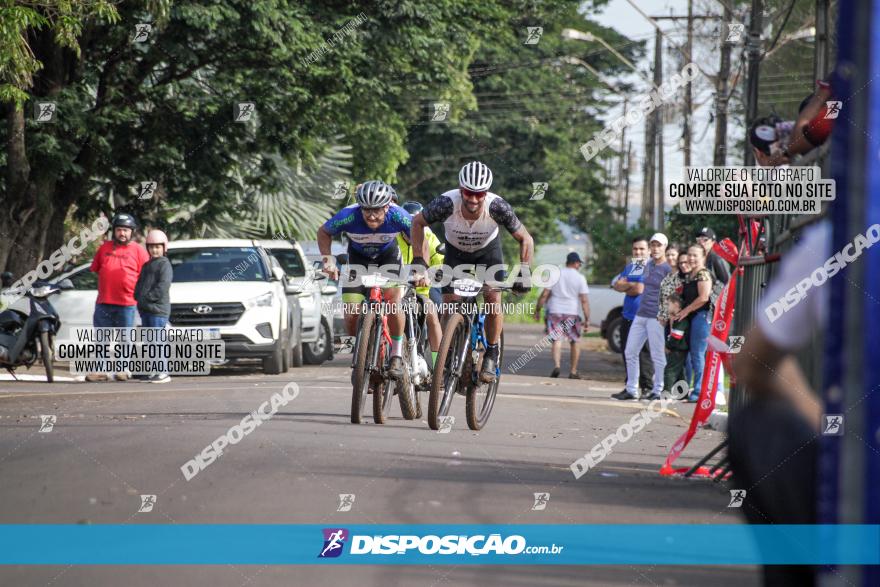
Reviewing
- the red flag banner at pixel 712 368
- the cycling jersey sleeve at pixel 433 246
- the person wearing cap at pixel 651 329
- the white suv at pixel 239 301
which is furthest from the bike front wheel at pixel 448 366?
the white suv at pixel 239 301

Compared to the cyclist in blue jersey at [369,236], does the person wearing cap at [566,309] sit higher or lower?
lower

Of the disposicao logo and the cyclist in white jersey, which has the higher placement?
the cyclist in white jersey

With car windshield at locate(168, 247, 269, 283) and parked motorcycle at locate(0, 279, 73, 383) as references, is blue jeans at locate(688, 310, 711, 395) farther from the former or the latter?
parked motorcycle at locate(0, 279, 73, 383)

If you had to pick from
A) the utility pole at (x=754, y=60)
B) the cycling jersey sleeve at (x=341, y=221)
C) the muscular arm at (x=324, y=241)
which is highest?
the utility pole at (x=754, y=60)

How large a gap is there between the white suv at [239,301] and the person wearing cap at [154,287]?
1332mm

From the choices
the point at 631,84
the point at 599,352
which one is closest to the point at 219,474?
the point at 599,352

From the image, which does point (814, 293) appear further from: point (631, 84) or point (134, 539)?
point (631, 84)

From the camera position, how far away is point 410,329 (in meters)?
10.8

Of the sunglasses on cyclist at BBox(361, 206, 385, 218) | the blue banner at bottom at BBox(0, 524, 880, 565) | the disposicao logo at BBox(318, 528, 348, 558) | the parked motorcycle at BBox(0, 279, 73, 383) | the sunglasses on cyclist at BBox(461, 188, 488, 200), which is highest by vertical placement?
the sunglasses on cyclist at BBox(461, 188, 488, 200)

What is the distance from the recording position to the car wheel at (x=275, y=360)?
18094 millimetres

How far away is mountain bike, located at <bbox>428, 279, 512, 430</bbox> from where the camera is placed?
984 centimetres

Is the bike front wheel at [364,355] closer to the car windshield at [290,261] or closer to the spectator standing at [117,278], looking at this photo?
the spectator standing at [117,278]

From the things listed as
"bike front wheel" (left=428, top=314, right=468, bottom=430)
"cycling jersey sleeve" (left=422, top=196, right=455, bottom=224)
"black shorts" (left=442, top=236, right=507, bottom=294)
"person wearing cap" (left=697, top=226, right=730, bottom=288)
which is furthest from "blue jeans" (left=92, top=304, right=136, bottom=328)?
"cycling jersey sleeve" (left=422, top=196, right=455, bottom=224)

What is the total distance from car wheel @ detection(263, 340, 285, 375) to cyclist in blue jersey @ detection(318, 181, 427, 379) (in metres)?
7.03
